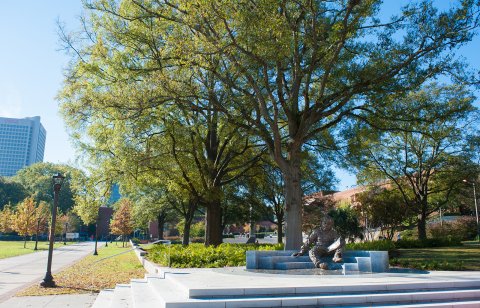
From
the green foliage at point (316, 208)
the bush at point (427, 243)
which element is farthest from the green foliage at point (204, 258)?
the green foliage at point (316, 208)

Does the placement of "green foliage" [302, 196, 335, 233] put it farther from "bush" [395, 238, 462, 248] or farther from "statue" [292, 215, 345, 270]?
"statue" [292, 215, 345, 270]

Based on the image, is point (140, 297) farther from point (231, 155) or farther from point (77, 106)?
point (231, 155)

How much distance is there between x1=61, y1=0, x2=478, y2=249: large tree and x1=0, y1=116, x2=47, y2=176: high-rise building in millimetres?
143503

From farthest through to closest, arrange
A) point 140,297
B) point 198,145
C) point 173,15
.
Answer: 1. point 198,145
2. point 173,15
3. point 140,297

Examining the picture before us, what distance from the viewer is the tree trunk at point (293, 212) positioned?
15.0m

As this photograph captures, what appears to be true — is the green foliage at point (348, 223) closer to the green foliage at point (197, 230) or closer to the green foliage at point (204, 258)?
the green foliage at point (197, 230)

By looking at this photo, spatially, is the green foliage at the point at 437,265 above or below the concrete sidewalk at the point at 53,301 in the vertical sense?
above

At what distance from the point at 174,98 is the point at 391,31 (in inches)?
336

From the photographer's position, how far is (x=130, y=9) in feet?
48.4

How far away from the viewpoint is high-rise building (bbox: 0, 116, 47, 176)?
141m

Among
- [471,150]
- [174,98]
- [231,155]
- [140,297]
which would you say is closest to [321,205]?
[471,150]

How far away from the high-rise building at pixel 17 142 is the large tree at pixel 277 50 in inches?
5650

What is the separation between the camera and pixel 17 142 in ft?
467

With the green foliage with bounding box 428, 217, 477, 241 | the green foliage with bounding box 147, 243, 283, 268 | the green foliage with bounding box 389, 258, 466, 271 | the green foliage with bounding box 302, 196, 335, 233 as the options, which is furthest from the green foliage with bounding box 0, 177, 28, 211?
the green foliage with bounding box 389, 258, 466, 271
